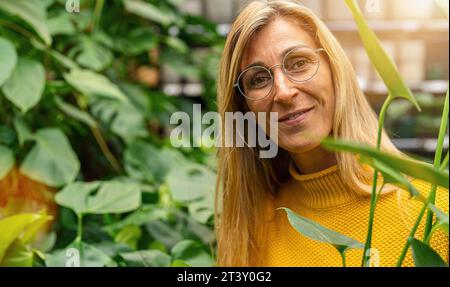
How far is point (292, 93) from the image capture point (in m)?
0.57

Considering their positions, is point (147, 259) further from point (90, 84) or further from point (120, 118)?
point (120, 118)

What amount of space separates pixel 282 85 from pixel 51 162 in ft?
2.05

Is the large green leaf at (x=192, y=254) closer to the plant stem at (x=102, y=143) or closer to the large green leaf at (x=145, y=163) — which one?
the large green leaf at (x=145, y=163)

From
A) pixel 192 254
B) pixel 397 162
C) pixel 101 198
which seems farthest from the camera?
pixel 101 198

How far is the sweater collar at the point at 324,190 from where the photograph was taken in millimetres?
633

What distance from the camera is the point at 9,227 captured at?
0.70m

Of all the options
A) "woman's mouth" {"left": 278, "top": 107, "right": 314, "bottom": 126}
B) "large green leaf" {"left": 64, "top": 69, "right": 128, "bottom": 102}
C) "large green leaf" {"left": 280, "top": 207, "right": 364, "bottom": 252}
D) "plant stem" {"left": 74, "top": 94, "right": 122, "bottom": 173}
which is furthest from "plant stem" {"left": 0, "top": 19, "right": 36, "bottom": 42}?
"large green leaf" {"left": 280, "top": 207, "right": 364, "bottom": 252}

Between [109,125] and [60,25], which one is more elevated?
[60,25]

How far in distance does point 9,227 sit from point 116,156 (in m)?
0.71

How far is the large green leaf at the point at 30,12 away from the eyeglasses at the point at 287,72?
0.59 metres

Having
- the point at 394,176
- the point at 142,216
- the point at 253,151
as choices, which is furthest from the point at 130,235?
the point at 394,176

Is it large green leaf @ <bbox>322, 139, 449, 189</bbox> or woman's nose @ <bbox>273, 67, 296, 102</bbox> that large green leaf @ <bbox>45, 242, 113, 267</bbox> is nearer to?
woman's nose @ <bbox>273, 67, 296, 102</bbox>

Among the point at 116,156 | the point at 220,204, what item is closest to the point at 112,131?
the point at 116,156

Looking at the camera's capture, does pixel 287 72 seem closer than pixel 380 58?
No
